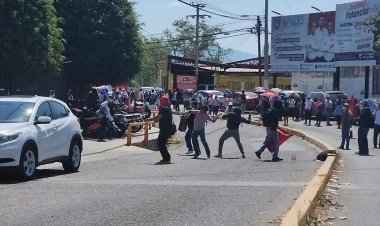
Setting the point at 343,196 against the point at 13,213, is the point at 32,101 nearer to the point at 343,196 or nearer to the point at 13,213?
the point at 13,213

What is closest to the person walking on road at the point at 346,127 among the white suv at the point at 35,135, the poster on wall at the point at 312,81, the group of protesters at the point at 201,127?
the group of protesters at the point at 201,127

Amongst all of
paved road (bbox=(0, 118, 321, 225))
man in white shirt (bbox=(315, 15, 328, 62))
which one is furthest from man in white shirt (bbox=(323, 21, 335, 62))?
paved road (bbox=(0, 118, 321, 225))

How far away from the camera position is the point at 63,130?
15258 mm

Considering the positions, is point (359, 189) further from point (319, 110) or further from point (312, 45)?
point (312, 45)

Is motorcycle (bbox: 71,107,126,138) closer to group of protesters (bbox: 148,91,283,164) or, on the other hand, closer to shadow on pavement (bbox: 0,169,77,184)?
group of protesters (bbox: 148,91,283,164)

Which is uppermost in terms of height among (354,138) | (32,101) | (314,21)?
(314,21)

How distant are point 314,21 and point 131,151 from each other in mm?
39046

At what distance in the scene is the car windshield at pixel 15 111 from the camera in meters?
14.0

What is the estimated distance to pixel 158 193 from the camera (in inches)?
476

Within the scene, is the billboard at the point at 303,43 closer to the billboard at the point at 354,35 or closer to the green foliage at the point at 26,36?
the billboard at the point at 354,35

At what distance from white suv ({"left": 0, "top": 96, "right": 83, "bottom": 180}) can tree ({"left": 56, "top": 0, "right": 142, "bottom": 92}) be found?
19.2 meters

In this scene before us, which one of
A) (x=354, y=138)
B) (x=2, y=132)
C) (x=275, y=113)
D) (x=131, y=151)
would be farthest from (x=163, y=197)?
(x=354, y=138)

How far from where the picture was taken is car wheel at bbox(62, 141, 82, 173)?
15633 mm

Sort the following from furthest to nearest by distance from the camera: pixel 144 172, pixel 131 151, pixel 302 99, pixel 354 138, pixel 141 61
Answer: pixel 302 99
pixel 141 61
pixel 354 138
pixel 131 151
pixel 144 172
